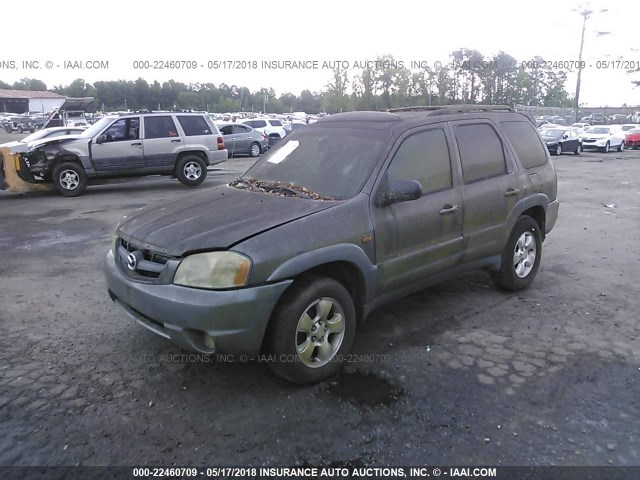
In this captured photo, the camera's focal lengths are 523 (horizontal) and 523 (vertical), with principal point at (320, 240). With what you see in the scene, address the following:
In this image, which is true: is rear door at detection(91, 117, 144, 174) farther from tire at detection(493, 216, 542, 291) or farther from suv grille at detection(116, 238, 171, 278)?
tire at detection(493, 216, 542, 291)

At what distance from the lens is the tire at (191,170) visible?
13.1m

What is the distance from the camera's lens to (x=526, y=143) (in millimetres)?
5270

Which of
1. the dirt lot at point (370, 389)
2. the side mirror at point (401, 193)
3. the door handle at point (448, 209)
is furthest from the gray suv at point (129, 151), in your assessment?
the side mirror at point (401, 193)

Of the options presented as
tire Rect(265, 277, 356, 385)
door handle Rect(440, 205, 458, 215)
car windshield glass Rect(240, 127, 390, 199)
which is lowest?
tire Rect(265, 277, 356, 385)

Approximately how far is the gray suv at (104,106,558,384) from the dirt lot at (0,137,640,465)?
0.37 meters

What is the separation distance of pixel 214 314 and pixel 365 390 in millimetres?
1140

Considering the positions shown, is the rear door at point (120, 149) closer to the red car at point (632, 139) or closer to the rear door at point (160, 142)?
the rear door at point (160, 142)

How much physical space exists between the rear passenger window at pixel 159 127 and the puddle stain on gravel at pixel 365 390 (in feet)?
34.4

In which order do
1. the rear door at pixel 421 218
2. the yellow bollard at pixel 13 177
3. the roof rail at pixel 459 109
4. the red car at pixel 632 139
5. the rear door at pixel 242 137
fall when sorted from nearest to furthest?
the rear door at pixel 421 218 → the roof rail at pixel 459 109 → the yellow bollard at pixel 13 177 → the rear door at pixel 242 137 → the red car at pixel 632 139

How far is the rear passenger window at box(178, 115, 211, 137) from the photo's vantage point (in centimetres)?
1310

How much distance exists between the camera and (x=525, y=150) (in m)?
5.21

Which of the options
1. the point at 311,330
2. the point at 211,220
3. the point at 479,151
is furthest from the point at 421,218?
the point at 211,220

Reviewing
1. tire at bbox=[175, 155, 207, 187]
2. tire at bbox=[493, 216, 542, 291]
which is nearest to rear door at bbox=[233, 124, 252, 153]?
tire at bbox=[175, 155, 207, 187]

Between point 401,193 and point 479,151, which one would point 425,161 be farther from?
point 479,151
